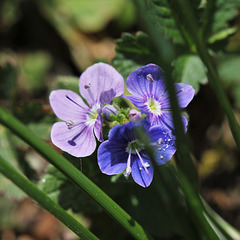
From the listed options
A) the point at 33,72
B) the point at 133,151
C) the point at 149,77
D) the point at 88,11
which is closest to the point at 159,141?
the point at 133,151

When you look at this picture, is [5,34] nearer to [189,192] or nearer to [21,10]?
[21,10]

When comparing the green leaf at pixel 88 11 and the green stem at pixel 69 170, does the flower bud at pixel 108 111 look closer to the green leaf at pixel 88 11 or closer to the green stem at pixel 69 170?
the green stem at pixel 69 170

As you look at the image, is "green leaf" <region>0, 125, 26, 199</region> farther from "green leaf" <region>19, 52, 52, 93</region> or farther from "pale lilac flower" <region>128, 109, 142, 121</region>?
"pale lilac flower" <region>128, 109, 142, 121</region>

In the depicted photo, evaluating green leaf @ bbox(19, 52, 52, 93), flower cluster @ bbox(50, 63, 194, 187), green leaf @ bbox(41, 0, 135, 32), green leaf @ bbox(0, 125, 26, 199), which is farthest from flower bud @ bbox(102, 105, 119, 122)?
green leaf @ bbox(41, 0, 135, 32)

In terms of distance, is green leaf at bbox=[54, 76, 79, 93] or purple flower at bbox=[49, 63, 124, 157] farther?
green leaf at bbox=[54, 76, 79, 93]

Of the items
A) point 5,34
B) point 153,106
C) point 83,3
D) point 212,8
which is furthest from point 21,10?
point 153,106

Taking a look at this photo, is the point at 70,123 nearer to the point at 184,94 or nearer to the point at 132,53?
the point at 184,94

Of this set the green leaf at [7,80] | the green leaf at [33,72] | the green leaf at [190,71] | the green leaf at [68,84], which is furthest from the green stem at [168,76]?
the green leaf at [33,72]
